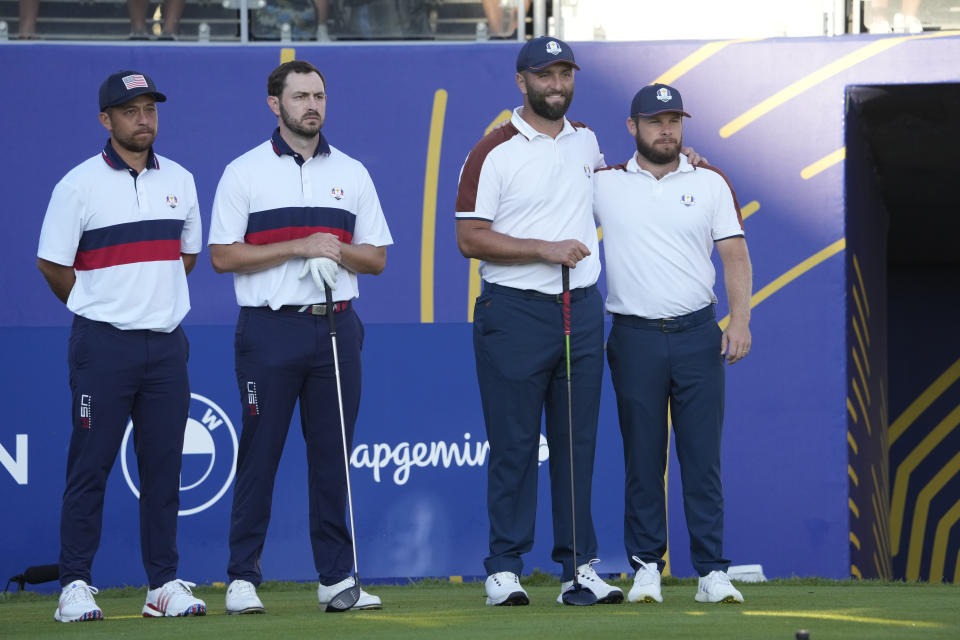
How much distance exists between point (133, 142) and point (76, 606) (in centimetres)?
144

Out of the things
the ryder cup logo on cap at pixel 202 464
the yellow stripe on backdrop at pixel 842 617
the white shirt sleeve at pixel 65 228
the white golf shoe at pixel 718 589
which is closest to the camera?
the yellow stripe on backdrop at pixel 842 617

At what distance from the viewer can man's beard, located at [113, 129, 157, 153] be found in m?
4.21

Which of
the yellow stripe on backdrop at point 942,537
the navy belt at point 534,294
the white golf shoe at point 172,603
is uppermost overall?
the navy belt at point 534,294

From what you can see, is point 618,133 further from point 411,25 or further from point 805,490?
point 805,490

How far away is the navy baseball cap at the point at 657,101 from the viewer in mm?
4141

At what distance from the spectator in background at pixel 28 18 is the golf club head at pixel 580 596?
13.9ft

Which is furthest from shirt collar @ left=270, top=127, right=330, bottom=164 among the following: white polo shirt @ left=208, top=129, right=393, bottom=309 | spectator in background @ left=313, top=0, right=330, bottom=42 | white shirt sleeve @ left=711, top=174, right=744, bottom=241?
spectator in background @ left=313, top=0, right=330, bottom=42

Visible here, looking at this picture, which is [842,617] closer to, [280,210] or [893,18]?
[280,210]

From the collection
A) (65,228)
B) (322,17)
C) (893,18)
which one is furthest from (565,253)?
(893,18)

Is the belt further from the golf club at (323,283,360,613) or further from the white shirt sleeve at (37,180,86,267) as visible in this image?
the white shirt sleeve at (37,180,86,267)

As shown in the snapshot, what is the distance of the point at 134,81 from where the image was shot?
13.8ft

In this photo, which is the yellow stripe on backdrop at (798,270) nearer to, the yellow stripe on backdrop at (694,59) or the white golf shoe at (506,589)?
the yellow stripe on backdrop at (694,59)

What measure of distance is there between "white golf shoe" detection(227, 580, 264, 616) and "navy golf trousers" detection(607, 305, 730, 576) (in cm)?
116

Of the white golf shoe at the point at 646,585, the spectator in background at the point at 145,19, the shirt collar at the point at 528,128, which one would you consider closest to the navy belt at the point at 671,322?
the shirt collar at the point at 528,128
